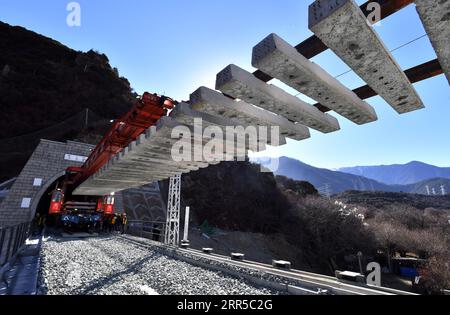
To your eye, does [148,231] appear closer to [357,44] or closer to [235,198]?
[357,44]

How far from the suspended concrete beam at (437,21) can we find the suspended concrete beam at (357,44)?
0.34m

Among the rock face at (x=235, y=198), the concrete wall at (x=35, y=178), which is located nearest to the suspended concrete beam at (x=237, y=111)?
the concrete wall at (x=35, y=178)

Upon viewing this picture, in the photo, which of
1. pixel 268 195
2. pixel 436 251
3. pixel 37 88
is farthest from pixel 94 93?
pixel 436 251

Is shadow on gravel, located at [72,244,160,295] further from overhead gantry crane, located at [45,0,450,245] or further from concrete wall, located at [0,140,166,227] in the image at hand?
concrete wall, located at [0,140,166,227]

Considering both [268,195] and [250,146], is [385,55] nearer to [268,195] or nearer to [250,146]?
[250,146]

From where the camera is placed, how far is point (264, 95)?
3.50m

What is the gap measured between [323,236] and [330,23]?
135ft

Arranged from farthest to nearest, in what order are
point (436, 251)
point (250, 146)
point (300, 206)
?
point (300, 206), point (436, 251), point (250, 146)

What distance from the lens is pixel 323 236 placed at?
126 feet

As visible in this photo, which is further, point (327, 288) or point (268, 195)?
point (268, 195)

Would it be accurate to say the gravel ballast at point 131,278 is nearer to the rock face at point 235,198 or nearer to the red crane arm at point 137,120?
the red crane arm at point 137,120

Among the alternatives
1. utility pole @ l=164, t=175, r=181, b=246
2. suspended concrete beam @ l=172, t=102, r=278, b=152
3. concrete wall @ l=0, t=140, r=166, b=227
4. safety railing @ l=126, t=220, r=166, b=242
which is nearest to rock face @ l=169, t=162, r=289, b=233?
concrete wall @ l=0, t=140, r=166, b=227

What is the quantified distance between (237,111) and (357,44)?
6.74 ft

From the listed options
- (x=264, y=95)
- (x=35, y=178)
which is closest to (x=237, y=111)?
(x=264, y=95)
